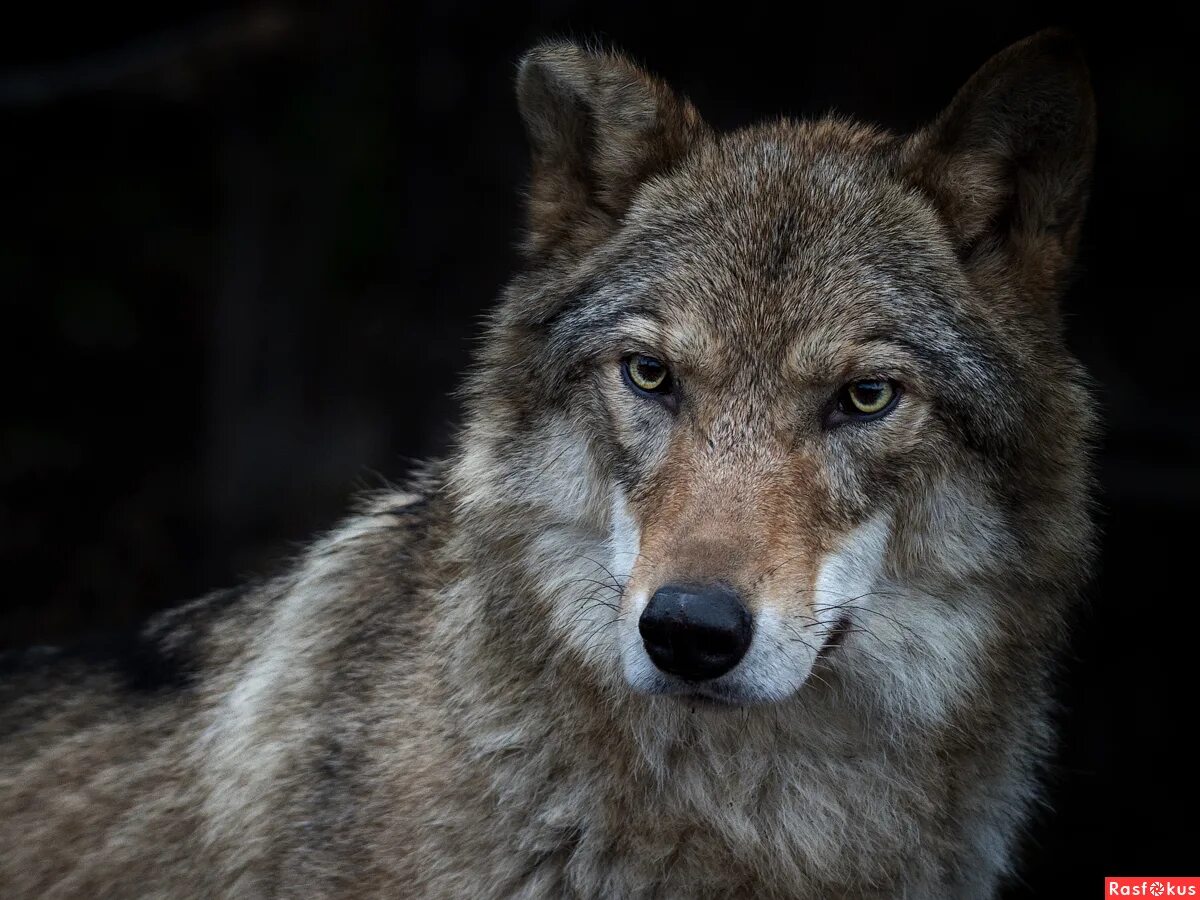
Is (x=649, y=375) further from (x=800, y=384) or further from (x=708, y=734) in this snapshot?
(x=708, y=734)

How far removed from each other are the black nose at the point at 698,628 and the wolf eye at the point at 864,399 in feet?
2.06

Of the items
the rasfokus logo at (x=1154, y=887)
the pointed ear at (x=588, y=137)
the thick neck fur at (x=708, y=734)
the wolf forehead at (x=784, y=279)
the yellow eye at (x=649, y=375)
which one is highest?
the pointed ear at (x=588, y=137)

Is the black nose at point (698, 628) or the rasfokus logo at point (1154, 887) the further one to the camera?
the rasfokus logo at point (1154, 887)

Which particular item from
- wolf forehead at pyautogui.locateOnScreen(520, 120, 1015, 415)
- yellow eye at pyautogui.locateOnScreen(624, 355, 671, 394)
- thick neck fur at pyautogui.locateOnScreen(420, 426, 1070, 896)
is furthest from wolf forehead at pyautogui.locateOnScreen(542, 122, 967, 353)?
thick neck fur at pyautogui.locateOnScreen(420, 426, 1070, 896)

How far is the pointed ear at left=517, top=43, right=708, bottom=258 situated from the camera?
3711mm

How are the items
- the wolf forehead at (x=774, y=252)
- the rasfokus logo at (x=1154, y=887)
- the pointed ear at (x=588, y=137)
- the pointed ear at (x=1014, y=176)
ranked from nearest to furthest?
1. the wolf forehead at (x=774, y=252)
2. the pointed ear at (x=1014, y=176)
3. the pointed ear at (x=588, y=137)
4. the rasfokus logo at (x=1154, y=887)

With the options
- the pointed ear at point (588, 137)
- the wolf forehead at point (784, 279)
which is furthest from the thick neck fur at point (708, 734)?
the pointed ear at point (588, 137)

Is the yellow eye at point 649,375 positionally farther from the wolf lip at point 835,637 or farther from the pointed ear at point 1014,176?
the pointed ear at point 1014,176

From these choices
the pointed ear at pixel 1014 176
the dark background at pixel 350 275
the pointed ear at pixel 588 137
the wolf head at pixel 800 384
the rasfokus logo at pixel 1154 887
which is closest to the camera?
the wolf head at pixel 800 384

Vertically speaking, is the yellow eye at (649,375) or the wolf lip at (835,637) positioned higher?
the yellow eye at (649,375)

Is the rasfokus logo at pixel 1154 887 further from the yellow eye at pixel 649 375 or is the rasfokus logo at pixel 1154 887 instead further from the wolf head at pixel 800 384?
the yellow eye at pixel 649 375

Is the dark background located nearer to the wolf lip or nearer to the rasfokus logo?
the rasfokus logo

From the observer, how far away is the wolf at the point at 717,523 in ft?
10.9

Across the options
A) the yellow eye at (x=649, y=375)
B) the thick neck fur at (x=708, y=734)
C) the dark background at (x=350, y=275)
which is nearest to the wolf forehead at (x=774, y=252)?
the yellow eye at (x=649, y=375)
